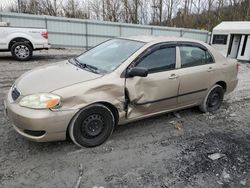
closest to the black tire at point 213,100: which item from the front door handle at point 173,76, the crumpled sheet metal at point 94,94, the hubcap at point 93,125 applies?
the front door handle at point 173,76

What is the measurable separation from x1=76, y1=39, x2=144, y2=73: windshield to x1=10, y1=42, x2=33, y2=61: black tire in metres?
6.04

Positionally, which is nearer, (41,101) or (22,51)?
(41,101)

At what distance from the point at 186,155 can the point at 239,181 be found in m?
0.71

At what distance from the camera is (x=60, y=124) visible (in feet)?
8.99

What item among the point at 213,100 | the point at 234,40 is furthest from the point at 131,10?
the point at 213,100

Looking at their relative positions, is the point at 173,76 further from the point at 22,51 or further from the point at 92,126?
the point at 22,51

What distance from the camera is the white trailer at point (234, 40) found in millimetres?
13547

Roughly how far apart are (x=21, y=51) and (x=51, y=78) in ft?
22.6

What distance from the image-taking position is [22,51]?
29.4 feet

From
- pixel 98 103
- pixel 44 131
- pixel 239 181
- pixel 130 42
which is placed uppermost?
pixel 130 42

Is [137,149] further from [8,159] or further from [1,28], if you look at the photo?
[1,28]

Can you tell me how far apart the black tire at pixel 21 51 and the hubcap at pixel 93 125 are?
728cm

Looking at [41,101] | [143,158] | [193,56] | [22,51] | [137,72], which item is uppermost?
[193,56]

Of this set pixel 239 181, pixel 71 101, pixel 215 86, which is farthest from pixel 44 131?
pixel 215 86
